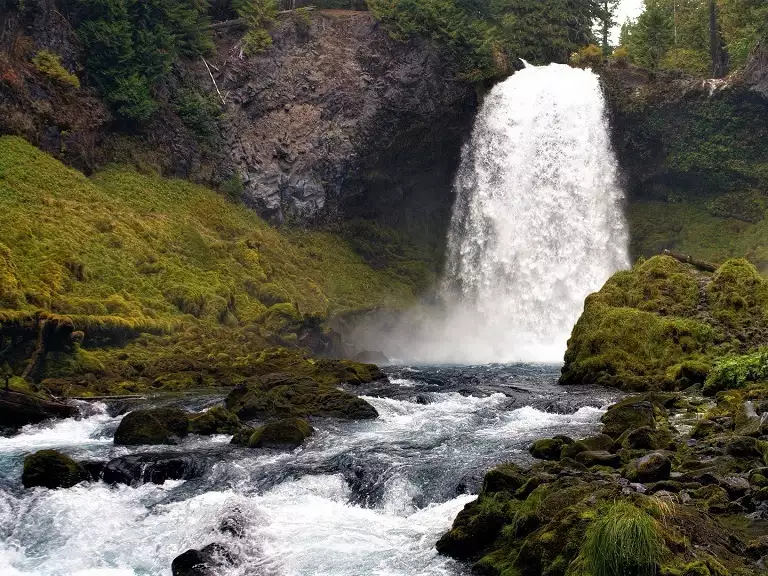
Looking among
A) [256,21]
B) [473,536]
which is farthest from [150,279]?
[473,536]

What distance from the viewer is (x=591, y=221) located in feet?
162

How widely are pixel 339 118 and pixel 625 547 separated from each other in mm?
44479

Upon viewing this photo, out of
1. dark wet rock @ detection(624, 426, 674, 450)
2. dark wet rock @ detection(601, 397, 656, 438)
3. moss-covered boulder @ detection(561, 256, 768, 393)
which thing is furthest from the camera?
moss-covered boulder @ detection(561, 256, 768, 393)

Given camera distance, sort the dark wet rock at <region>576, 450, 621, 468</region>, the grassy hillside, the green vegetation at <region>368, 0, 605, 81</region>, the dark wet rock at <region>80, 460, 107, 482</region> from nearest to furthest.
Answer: the dark wet rock at <region>576, 450, 621, 468</region>
the dark wet rock at <region>80, 460, 107, 482</region>
the grassy hillside
the green vegetation at <region>368, 0, 605, 81</region>

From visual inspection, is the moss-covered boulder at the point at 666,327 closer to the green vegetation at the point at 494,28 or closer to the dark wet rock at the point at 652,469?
the dark wet rock at the point at 652,469

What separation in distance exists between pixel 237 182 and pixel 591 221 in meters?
21.0

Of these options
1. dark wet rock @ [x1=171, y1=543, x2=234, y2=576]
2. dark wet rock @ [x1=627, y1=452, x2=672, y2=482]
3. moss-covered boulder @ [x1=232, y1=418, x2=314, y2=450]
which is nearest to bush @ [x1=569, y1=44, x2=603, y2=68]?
moss-covered boulder @ [x1=232, y1=418, x2=314, y2=450]

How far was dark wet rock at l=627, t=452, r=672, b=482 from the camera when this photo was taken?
41.2ft

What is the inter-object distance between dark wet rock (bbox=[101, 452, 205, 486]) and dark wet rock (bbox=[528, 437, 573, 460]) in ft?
21.3

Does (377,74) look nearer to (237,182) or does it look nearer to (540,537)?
(237,182)

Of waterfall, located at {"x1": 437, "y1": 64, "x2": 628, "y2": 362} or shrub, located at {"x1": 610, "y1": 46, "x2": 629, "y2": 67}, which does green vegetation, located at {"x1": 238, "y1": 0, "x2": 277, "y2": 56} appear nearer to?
waterfall, located at {"x1": 437, "y1": 64, "x2": 628, "y2": 362}

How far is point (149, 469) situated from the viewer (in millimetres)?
16000

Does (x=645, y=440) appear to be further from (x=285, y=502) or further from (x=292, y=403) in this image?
(x=292, y=403)

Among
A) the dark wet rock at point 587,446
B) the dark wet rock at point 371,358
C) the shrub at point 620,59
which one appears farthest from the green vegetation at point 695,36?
the dark wet rock at point 587,446
